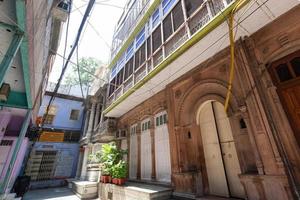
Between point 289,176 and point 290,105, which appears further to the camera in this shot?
point 290,105

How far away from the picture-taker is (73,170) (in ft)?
56.7

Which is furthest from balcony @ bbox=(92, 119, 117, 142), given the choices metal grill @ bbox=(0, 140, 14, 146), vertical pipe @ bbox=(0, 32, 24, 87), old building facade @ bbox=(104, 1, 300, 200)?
vertical pipe @ bbox=(0, 32, 24, 87)

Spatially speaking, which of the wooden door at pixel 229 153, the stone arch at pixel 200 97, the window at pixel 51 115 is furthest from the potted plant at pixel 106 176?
the window at pixel 51 115

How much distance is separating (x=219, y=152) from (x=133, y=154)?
615cm

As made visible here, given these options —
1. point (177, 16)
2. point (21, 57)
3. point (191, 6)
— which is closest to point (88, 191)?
point (21, 57)

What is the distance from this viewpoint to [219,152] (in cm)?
591

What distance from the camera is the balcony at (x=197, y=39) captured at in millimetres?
4414

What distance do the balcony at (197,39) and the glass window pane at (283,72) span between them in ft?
4.51

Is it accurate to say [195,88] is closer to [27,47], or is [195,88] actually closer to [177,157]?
[177,157]

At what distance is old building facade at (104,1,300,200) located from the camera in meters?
4.17

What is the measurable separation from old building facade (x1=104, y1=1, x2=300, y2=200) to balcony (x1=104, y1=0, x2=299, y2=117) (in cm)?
4

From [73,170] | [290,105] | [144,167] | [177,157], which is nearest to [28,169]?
[73,170]

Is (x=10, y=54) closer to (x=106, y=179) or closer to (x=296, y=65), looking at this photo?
(x=296, y=65)

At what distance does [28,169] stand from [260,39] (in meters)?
20.3
